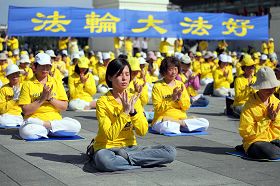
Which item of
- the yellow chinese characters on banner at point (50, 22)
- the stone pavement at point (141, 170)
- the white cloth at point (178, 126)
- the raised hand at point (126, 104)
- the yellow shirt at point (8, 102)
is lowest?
the stone pavement at point (141, 170)

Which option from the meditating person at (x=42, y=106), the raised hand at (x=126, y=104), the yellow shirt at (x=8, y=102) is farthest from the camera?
the yellow shirt at (x=8, y=102)

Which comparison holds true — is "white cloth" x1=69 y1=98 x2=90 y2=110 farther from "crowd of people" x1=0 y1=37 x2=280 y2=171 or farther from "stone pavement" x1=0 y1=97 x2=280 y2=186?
"stone pavement" x1=0 y1=97 x2=280 y2=186

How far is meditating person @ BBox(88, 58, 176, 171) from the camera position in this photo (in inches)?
235

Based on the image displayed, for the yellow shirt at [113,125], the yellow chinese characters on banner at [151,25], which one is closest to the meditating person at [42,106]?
the yellow shirt at [113,125]

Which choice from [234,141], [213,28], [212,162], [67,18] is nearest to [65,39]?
[67,18]

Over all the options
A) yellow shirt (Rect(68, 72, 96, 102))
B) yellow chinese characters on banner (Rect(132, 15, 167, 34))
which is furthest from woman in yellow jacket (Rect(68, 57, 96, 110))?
yellow chinese characters on banner (Rect(132, 15, 167, 34))

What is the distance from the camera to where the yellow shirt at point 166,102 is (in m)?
8.94

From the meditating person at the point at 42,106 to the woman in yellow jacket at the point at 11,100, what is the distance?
95 centimetres

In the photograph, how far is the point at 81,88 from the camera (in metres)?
12.2

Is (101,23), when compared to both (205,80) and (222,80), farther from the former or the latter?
(222,80)

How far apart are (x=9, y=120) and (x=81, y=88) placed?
10.0ft

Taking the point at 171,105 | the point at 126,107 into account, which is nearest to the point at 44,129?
the point at 171,105

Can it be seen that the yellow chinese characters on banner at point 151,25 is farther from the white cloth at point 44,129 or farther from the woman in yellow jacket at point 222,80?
the white cloth at point 44,129

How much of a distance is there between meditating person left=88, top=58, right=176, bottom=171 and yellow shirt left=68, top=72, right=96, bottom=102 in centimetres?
576
